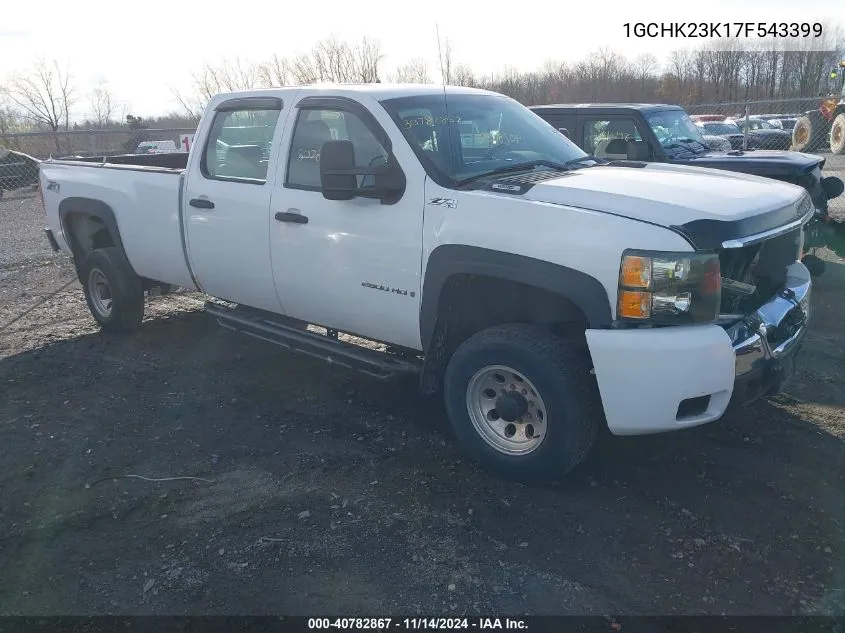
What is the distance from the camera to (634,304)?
3279 millimetres

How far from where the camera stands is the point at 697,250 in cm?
322

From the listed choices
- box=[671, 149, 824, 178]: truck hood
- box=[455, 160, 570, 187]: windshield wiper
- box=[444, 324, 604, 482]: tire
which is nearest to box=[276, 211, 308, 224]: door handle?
box=[455, 160, 570, 187]: windshield wiper

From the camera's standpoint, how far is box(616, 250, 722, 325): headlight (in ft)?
10.6

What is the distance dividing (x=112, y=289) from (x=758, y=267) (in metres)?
5.17

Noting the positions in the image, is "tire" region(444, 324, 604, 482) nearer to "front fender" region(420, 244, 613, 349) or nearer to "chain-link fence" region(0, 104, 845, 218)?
"front fender" region(420, 244, 613, 349)

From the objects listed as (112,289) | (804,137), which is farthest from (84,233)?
(804,137)

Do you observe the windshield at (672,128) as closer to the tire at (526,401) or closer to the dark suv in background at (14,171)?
the tire at (526,401)

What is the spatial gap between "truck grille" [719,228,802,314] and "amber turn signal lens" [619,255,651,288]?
1.49ft

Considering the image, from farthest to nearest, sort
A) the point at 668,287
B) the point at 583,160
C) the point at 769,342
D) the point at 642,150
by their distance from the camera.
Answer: the point at 642,150
the point at 583,160
the point at 769,342
the point at 668,287

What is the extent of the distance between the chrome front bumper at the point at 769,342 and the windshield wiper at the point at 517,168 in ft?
4.68

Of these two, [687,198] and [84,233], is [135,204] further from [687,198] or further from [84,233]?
[687,198]

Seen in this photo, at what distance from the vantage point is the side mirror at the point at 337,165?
397cm

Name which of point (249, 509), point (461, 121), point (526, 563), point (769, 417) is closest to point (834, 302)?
point (769, 417)

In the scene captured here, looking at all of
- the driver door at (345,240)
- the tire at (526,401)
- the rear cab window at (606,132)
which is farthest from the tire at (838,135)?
the tire at (526,401)
